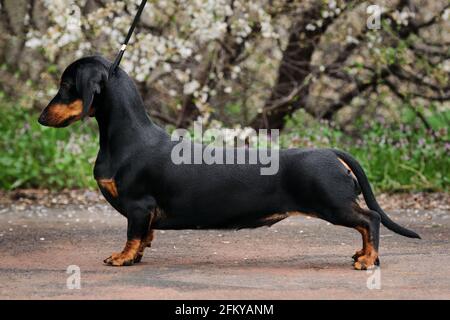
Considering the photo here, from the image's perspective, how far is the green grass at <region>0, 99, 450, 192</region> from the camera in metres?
10.6

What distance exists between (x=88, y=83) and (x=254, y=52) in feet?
22.0

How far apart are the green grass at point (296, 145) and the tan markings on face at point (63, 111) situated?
4.89 meters

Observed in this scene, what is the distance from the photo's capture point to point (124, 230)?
8.05m

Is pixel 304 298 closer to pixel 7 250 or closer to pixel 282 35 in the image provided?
pixel 7 250

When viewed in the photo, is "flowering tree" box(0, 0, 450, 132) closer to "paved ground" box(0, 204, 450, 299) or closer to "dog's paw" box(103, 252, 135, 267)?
"paved ground" box(0, 204, 450, 299)

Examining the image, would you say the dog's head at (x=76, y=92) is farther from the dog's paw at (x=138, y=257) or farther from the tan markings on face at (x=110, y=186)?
the dog's paw at (x=138, y=257)

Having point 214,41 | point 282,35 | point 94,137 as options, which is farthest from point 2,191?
point 282,35

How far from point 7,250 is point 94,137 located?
16.4ft

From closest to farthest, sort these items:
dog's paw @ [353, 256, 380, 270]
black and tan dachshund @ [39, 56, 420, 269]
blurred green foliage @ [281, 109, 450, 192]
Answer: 1. dog's paw @ [353, 256, 380, 270]
2. black and tan dachshund @ [39, 56, 420, 269]
3. blurred green foliage @ [281, 109, 450, 192]

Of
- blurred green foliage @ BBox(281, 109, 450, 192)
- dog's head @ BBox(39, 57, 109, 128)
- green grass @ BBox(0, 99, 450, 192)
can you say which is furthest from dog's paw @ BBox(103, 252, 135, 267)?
blurred green foliage @ BBox(281, 109, 450, 192)

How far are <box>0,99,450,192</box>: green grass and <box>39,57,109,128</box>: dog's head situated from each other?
4.88 m

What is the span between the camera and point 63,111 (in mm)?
5938

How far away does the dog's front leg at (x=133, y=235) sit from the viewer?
5867mm

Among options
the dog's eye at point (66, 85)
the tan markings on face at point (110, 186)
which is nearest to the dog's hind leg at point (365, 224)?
the tan markings on face at point (110, 186)
